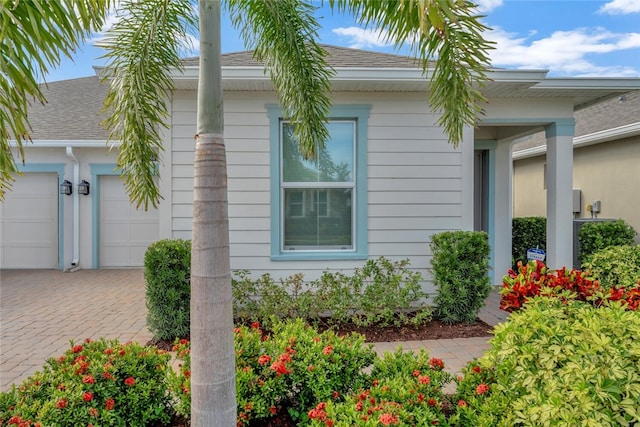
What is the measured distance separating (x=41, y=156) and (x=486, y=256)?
33.6ft

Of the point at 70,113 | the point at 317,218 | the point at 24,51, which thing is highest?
the point at 70,113

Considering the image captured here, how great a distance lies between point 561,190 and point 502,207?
1569mm

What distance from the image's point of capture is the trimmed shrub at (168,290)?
4.28 meters

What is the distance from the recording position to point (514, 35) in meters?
7.54

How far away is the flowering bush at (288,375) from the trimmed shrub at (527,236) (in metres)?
6.62

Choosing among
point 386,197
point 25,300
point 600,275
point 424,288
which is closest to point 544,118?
point 600,275

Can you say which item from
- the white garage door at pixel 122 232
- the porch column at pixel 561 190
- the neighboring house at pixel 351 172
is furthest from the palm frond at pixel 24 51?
the white garage door at pixel 122 232

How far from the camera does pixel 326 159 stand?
5188 mm

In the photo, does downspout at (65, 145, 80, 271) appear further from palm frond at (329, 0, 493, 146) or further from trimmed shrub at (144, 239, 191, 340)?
palm frond at (329, 0, 493, 146)

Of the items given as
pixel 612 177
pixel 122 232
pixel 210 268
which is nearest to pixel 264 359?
pixel 210 268

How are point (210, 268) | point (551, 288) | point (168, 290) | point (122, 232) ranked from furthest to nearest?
point (122, 232) < point (168, 290) < point (551, 288) < point (210, 268)

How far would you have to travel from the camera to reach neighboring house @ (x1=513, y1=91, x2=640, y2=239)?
8406 mm

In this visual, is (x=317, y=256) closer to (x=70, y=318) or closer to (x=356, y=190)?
(x=356, y=190)

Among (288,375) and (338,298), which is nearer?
(288,375)
